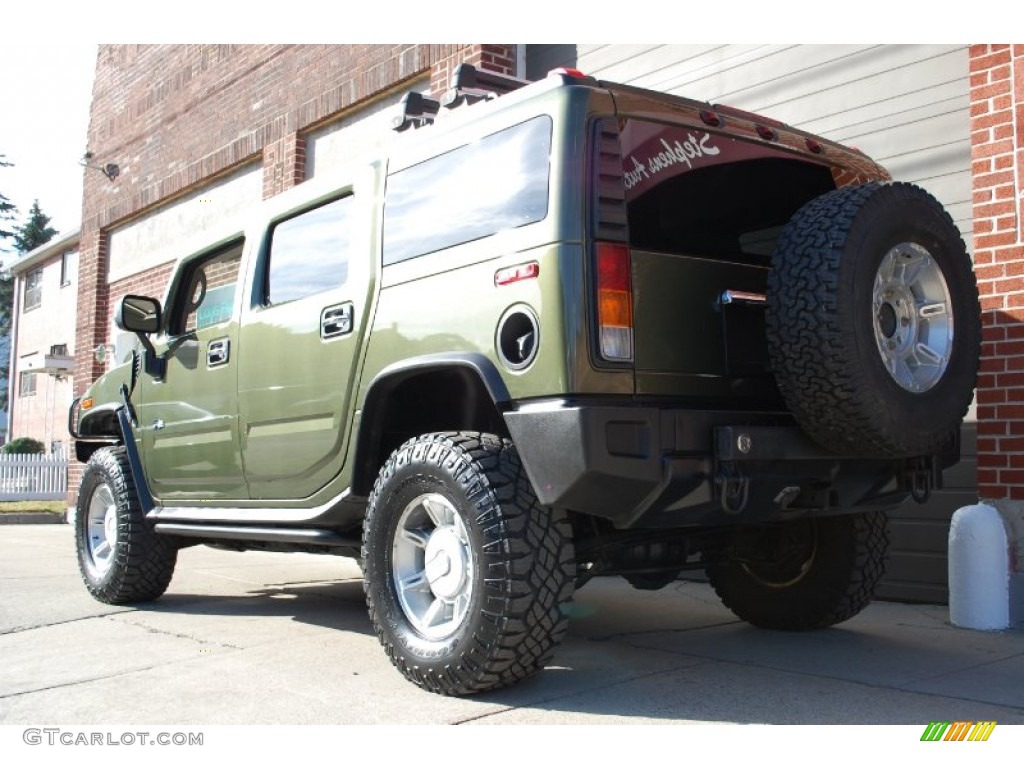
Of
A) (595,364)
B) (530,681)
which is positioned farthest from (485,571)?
(595,364)

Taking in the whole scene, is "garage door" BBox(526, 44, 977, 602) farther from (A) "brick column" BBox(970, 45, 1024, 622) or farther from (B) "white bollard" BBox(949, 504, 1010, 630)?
(B) "white bollard" BBox(949, 504, 1010, 630)

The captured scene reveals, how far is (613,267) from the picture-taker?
336 cm

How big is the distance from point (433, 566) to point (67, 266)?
94.4 feet

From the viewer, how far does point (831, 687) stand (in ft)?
12.2

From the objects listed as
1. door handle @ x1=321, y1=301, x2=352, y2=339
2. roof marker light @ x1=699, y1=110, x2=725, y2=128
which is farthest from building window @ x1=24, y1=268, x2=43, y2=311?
roof marker light @ x1=699, y1=110, x2=725, y2=128

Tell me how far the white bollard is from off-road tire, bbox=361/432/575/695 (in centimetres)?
262

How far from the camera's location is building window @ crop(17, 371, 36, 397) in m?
32.1

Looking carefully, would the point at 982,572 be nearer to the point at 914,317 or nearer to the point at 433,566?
the point at 914,317

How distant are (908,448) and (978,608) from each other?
201cm

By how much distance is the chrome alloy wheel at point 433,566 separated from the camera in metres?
3.56

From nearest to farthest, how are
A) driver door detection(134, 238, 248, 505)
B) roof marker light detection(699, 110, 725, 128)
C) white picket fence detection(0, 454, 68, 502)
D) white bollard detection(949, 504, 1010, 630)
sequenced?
roof marker light detection(699, 110, 725, 128)
white bollard detection(949, 504, 1010, 630)
driver door detection(134, 238, 248, 505)
white picket fence detection(0, 454, 68, 502)
